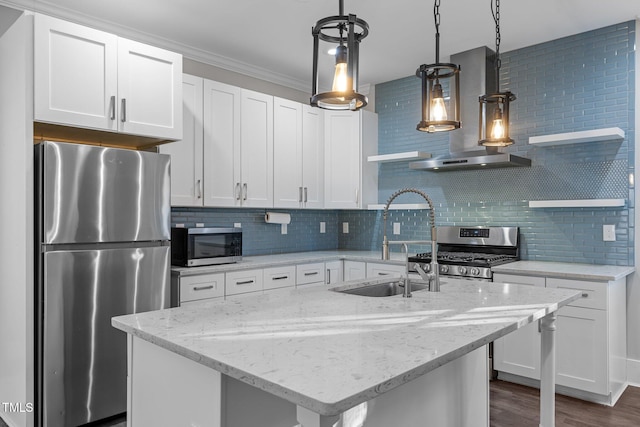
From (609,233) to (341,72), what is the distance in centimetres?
285

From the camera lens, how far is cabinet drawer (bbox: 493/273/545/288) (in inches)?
126

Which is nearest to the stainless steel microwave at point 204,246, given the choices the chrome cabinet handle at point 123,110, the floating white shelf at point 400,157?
the chrome cabinet handle at point 123,110

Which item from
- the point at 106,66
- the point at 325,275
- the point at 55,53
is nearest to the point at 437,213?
the point at 325,275

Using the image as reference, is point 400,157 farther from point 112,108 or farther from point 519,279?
point 112,108

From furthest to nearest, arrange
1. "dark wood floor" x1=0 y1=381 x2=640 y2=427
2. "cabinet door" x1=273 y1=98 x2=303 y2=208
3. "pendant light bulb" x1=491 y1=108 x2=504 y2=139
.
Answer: "cabinet door" x1=273 y1=98 x2=303 y2=208, "dark wood floor" x1=0 y1=381 x2=640 y2=427, "pendant light bulb" x1=491 y1=108 x2=504 y2=139

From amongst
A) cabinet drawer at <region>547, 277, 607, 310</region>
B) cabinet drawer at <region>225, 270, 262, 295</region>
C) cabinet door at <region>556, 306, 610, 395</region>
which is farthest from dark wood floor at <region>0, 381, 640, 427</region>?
cabinet drawer at <region>225, 270, 262, 295</region>

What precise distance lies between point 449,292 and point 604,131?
6.33 ft

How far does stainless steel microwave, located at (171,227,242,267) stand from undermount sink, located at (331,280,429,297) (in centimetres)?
144

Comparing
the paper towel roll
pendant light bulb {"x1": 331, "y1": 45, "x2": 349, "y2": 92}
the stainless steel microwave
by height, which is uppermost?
pendant light bulb {"x1": 331, "y1": 45, "x2": 349, "y2": 92}

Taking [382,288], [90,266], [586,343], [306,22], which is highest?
[306,22]

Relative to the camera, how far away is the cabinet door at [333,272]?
430 centimetres

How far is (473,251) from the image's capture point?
13.6ft

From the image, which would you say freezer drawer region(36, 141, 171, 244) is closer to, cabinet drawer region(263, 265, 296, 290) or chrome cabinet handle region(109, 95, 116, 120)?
chrome cabinet handle region(109, 95, 116, 120)

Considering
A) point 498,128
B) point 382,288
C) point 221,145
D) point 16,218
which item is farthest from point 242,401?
point 221,145
